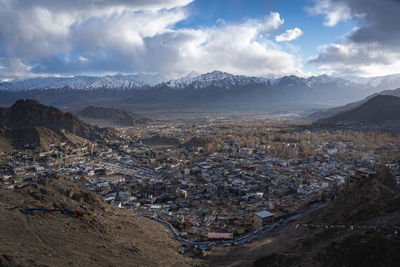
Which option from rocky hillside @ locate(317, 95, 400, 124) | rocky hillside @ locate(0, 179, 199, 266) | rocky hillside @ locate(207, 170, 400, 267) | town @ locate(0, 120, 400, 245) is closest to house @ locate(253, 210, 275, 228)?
town @ locate(0, 120, 400, 245)

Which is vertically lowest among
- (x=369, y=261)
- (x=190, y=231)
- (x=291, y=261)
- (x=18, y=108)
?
(x=190, y=231)

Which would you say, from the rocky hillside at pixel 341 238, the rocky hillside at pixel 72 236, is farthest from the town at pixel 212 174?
the rocky hillside at pixel 72 236

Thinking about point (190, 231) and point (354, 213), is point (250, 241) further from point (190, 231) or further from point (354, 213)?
point (354, 213)

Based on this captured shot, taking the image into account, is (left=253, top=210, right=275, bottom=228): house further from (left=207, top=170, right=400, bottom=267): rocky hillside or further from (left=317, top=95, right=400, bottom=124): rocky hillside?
(left=317, top=95, right=400, bottom=124): rocky hillside

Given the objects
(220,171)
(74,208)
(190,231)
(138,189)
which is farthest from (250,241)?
(220,171)

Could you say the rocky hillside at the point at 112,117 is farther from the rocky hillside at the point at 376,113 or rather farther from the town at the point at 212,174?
the rocky hillside at the point at 376,113

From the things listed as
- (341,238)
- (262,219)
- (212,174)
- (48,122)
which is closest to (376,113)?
(212,174)
